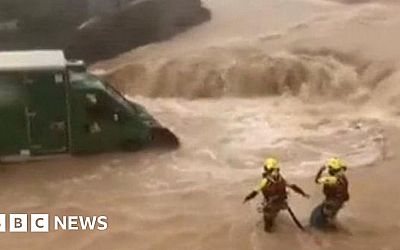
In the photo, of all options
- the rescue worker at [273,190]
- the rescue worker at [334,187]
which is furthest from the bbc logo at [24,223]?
the rescue worker at [334,187]

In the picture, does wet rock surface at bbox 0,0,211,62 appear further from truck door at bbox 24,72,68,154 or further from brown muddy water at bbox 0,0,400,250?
truck door at bbox 24,72,68,154

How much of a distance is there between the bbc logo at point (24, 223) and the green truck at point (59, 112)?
33.5 inches

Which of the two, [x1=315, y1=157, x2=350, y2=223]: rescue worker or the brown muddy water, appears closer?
[x1=315, y1=157, x2=350, y2=223]: rescue worker

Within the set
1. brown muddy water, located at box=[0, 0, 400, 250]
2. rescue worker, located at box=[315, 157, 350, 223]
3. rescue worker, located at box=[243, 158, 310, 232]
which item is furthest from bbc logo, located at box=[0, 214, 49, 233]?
rescue worker, located at box=[315, 157, 350, 223]

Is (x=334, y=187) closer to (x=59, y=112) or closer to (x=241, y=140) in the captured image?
(x=241, y=140)

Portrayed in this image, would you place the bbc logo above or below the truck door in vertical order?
below

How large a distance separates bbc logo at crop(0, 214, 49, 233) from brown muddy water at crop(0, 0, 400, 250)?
0.10 meters

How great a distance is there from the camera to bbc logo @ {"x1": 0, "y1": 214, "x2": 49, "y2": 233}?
7.43 m

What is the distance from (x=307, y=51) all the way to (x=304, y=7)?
9.39 feet

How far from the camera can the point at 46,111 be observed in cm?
823

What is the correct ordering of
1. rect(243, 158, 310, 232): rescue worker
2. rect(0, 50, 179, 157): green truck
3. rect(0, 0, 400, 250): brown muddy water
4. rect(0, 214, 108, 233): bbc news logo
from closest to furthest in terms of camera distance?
1. rect(243, 158, 310, 232): rescue worker
2. rect(0, 0, 400, 250): brown muddy water
3. rect(0, 214, 108, 233): bbc news logo
4. rect(0, 50, 179, 157): green truck

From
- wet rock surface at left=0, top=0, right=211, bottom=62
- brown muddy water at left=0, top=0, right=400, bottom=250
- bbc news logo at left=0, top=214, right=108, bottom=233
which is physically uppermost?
wet rock surface at left=0, top=0, right=211, bottom=62

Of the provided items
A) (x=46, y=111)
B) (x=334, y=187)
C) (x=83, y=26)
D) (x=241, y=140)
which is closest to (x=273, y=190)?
(x=334, y=187)

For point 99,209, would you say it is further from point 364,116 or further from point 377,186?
point 364,116
